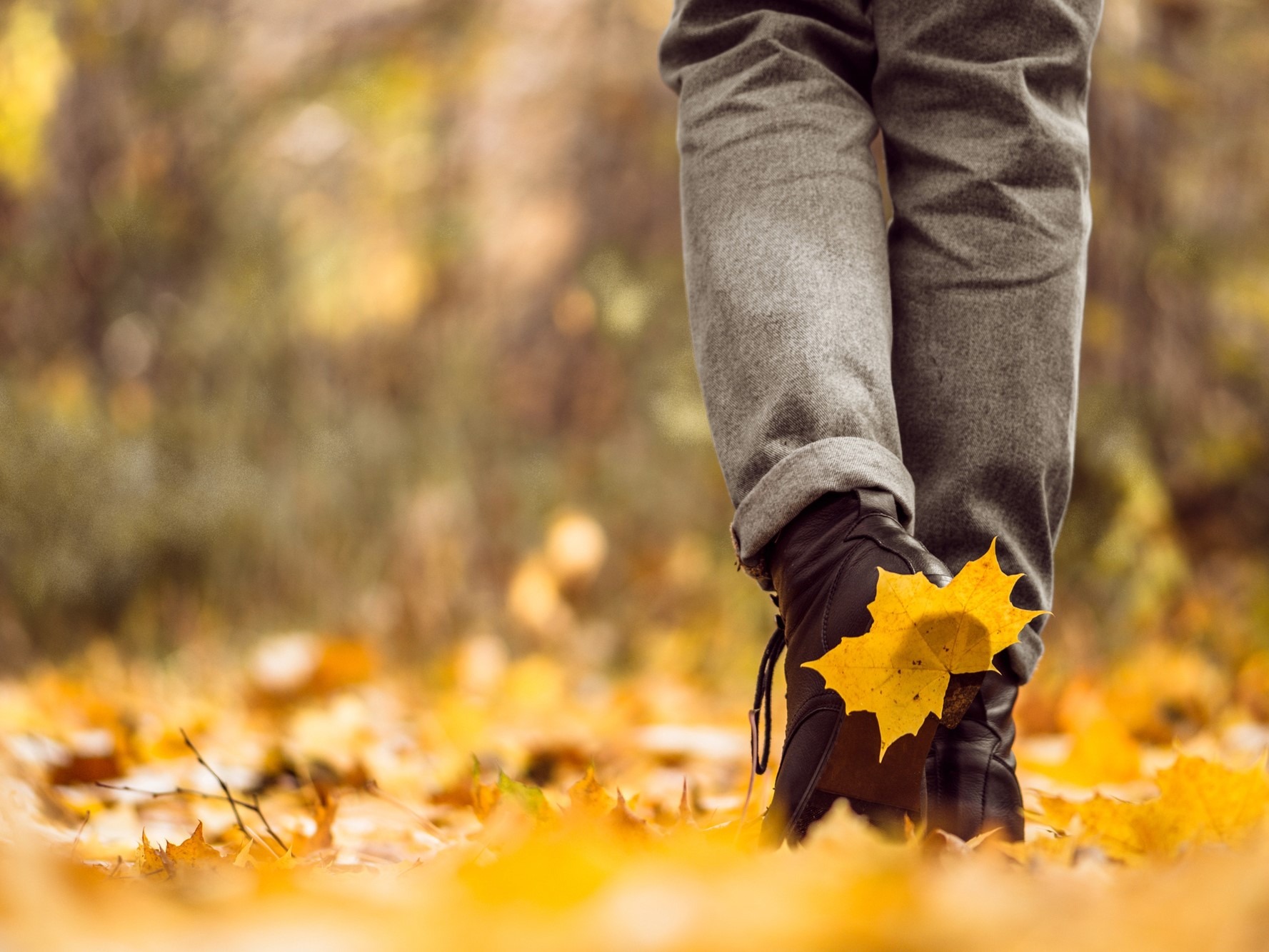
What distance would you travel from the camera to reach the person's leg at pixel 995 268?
992 mm

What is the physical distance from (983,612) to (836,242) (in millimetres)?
352

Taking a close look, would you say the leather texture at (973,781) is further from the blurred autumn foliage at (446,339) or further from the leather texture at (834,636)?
the blurred autumn foliage at (446,339)

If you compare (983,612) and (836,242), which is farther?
(836,242)

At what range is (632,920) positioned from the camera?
1.46ft

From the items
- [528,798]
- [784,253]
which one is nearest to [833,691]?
[528,798]

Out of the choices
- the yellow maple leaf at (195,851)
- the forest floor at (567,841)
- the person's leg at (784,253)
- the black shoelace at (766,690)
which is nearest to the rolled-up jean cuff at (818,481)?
the person's leg at (784,253)

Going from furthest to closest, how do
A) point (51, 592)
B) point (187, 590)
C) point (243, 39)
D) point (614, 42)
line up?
1. point (243, 39)
2. point (614, 42)
3. point (187, 590)
4. point (51, 592)

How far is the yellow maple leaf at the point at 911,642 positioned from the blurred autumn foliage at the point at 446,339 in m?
1.89

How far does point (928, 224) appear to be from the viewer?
3.38 ft

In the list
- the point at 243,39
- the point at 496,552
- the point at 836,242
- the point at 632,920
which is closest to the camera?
the point at 632,920

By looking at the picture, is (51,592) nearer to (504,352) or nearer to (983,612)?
(504,352)

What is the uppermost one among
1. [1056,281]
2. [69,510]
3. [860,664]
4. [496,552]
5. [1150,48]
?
[1150,48]

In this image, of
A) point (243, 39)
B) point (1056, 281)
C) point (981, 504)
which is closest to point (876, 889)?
point (981, 504)

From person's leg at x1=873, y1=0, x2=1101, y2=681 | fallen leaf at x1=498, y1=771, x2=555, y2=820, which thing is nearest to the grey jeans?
person's leg at x1=873, y1=0, x2=1101, y2=681
